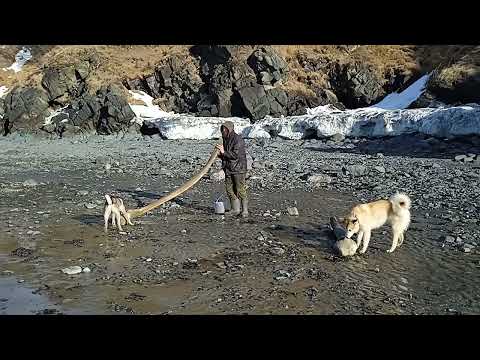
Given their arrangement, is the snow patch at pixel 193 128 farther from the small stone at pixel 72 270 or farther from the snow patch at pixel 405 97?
the small stone at pixel 72 270

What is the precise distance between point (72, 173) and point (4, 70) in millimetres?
29013

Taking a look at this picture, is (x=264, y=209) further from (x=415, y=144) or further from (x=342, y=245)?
(x=415, y=144)

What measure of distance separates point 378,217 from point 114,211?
19.6ft

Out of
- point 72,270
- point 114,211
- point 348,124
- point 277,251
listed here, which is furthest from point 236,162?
point 348,124

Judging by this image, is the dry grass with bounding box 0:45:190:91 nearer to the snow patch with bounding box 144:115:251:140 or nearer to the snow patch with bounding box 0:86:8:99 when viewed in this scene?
the snow patch with bounding box 0:86:8:99

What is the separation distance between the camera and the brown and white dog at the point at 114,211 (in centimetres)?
1076

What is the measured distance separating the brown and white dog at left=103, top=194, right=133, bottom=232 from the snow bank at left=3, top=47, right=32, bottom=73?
A: 38.5 meters

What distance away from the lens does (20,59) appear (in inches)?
1785

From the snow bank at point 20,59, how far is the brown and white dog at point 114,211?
1518 inches

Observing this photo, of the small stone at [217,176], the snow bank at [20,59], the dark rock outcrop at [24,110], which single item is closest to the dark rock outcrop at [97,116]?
the dark rock outcrop at [24,110]

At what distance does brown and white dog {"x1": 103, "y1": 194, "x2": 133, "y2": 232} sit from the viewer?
10.8 metres

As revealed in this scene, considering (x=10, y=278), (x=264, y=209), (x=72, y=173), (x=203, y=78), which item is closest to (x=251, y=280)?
(x=10, y=278)

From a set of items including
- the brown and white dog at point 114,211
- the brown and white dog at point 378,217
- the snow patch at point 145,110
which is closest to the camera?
the brown and white dog at point 378,217

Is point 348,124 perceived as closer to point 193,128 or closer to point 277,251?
point 193,128
